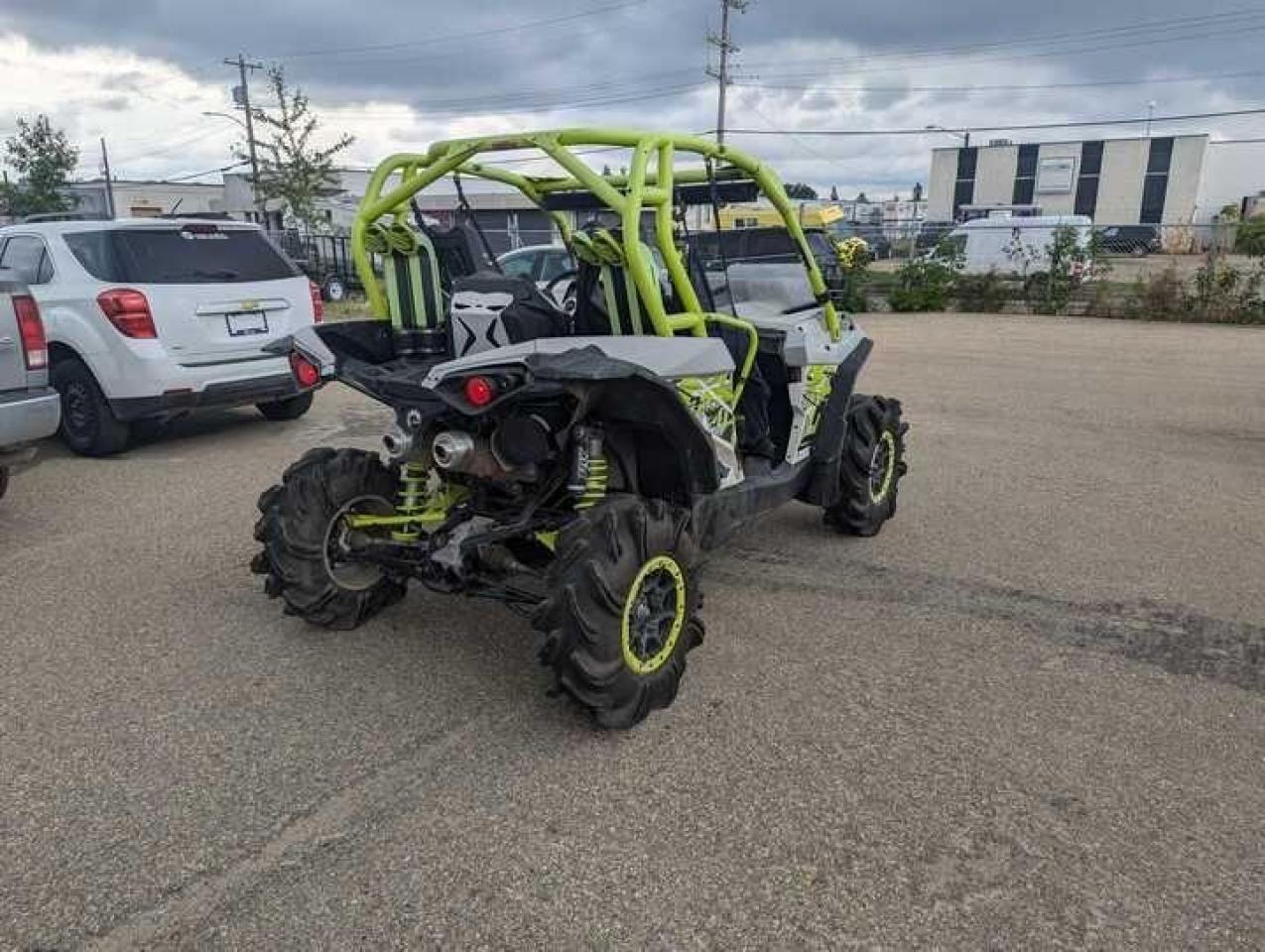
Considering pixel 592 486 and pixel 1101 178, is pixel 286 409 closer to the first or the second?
pixel 592 486

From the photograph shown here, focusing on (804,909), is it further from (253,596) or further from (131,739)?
(253,596)

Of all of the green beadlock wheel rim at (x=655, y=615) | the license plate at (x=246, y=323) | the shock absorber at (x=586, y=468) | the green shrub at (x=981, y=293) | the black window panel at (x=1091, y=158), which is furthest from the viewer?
the black window panel at (x=1091, y=158)

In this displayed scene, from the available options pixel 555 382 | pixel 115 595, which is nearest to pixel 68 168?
pixel 115 595

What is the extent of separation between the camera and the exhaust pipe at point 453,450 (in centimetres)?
342

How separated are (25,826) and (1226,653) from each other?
4.48m

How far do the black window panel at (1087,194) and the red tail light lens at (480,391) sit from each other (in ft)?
229

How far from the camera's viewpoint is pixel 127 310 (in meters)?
7.04

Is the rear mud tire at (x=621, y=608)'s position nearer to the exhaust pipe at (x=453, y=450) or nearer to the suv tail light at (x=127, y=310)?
the exhaust pipe at (x=453, y=450)

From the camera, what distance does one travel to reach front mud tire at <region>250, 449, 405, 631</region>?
4020 mm

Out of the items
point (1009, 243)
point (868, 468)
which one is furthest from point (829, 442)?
point (1009, 243)

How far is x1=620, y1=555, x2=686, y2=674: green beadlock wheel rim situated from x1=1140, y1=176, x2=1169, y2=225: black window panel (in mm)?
Result: 67518

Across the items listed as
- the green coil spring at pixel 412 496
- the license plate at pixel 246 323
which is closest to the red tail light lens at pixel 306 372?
the green coil spring at pixel 412 496

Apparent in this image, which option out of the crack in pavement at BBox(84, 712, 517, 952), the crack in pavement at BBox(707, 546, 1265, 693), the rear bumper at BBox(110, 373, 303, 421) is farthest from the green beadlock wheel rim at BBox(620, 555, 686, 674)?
the rear bumper at BBox(110, 373, 303, 421)

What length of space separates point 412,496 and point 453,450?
0.65 m
